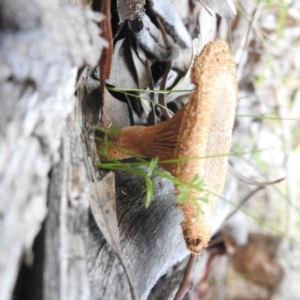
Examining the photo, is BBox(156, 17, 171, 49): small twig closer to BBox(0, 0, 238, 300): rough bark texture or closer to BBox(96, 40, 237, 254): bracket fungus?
BBox(96, 40, 237, 254): bracket fungus

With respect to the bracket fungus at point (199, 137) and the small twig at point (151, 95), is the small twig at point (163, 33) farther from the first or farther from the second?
the bracket fungus at point (199, 137)

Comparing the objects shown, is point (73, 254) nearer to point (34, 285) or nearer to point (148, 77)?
point (34, 285)

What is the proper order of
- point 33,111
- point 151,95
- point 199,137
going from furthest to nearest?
1. point 151,95
2. point 199,137
3. point 33,111

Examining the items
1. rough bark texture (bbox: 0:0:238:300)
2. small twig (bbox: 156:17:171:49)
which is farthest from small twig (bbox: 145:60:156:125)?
rough bark texture (bbox: 0:0:238:300)

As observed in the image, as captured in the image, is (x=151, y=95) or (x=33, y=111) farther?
(x=151, y=95)

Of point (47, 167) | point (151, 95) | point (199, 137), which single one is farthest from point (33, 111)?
point (151, 95)

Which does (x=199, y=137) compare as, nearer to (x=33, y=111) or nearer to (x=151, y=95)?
(x=33, y=111)

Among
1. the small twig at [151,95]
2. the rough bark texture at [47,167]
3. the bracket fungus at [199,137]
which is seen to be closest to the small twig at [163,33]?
the small twig at [151,95]

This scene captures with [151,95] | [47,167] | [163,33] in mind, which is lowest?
[47,167]
